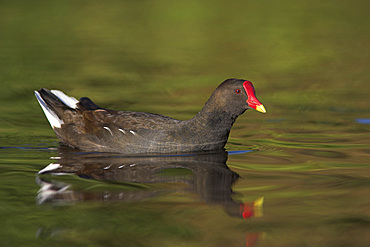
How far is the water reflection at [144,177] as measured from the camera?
5.79 meters

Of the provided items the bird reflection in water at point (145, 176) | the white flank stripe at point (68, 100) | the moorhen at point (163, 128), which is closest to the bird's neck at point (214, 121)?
the moorhen at point (163, 128)

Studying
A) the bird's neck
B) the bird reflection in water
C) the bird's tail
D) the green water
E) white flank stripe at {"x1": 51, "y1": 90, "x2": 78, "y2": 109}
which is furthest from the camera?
white flank stripe at {"x1": 51, "y1": 90, "x2": 78, "y2": 109}

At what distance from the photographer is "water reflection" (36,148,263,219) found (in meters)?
5.79

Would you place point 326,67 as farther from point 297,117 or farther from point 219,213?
point 219,213

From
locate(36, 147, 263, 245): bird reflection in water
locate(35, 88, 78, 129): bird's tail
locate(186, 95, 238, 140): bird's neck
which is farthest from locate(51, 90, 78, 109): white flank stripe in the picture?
locate(186, 95, 238, 140): bird's neck

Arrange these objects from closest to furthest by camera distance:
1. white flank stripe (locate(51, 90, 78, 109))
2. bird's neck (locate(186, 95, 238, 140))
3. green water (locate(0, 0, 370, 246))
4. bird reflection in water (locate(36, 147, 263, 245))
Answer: green water (locate(0, 0, 370, 246)), bird reflection in water (locate(36, 147, 263, 245)), bird's neck (locate(186, 95, 238, 140)), white flank stripe (locate(51, 90, 78, 109))

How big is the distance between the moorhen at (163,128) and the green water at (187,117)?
0.74 ft

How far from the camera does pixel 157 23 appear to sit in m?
18.7

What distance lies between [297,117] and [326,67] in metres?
4.22

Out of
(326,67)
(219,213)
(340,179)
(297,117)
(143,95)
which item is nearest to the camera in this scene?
(219,213)

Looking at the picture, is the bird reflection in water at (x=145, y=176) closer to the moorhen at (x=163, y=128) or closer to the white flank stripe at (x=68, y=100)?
the moorhen at (x=163, y=128)

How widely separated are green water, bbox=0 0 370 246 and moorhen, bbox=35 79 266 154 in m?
0.23

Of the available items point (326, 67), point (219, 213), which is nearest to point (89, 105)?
point (219, 213)

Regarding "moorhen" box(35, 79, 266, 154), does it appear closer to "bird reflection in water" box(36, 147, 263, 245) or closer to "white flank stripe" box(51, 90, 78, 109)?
"bird reflection in water" box(36, 147, 263, 245)
